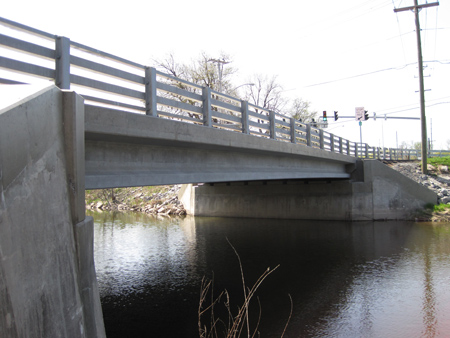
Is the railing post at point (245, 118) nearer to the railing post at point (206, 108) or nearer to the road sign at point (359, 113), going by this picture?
the railing post at point (206, 108)

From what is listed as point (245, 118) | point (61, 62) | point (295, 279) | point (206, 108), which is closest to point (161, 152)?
point (206, 108)

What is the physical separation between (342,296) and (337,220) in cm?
1449

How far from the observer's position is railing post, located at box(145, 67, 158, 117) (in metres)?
7.39

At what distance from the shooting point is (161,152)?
7949mm

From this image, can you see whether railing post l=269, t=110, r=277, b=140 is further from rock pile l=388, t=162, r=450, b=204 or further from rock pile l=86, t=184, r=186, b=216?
rock pile l=86, t=184, r=186, b=216

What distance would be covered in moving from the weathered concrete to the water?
2.93 m

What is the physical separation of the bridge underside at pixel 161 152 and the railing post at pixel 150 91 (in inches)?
14.3

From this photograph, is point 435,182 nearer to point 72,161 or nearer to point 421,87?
point 421,87

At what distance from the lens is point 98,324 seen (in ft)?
14.7

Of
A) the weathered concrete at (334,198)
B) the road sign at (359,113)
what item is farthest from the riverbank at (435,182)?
the road sign at (359,113)

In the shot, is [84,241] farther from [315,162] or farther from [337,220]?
[337,220]

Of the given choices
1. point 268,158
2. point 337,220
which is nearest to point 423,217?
point 337,220

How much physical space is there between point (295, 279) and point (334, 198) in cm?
1345

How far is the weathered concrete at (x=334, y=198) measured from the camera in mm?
22797
